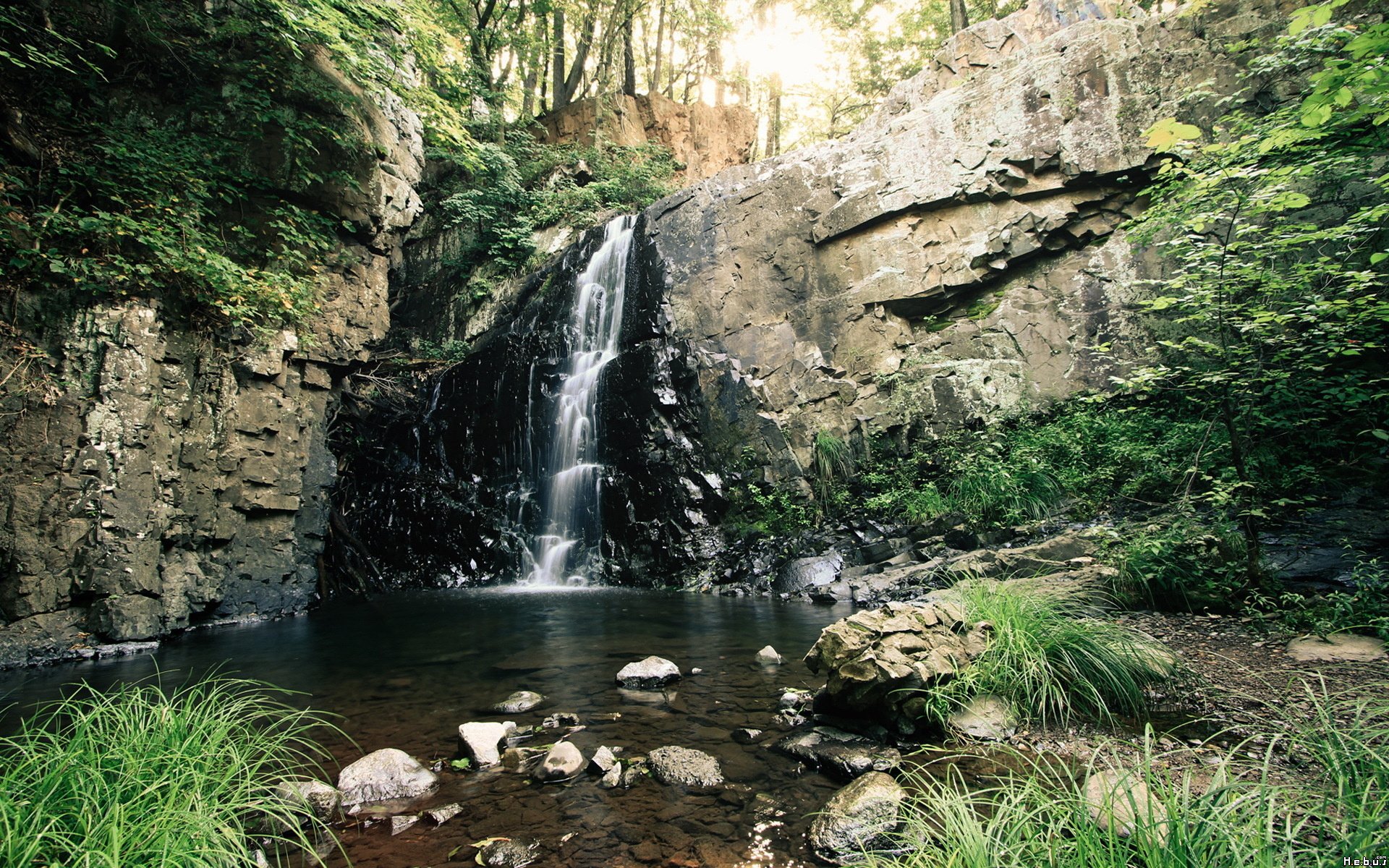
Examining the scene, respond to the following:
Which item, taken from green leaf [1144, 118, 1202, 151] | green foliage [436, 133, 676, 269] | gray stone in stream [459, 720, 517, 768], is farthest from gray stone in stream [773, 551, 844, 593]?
green foliage [436, 133, 676, 269]

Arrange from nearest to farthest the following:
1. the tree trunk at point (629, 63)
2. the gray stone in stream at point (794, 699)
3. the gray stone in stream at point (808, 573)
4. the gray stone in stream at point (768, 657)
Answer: the gray stone in stream at point (794, 699) < the gray stone in stream at point (768, 657) < the gray stone in stream at point (808, 573) < the tree trunk at point (629, 63)

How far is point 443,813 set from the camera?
2871 millimetres

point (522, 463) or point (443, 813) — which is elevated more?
point (522, 463)

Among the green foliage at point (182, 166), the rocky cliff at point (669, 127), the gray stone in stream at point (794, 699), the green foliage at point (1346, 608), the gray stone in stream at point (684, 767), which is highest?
the rocky cliff at point (669, 127)

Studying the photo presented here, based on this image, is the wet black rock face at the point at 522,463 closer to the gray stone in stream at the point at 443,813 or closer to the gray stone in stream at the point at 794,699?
the gray stone in stream at the point at 794,699

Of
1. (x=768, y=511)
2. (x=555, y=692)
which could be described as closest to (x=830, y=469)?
(x=768, y=511)

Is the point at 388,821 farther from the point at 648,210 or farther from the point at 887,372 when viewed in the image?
the point at 648,210

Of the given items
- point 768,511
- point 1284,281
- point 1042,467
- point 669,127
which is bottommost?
point 768,511

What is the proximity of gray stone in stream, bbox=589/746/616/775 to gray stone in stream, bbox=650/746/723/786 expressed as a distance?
23cm

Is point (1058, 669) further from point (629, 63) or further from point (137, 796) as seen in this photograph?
point (629, 63)

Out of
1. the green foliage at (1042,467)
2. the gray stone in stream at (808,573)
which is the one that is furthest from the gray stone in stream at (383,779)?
the green foliage at (1042,467)

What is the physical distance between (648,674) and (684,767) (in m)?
1.65

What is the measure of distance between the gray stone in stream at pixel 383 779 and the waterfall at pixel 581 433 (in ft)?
26.0

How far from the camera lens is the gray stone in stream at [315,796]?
2.65 m
